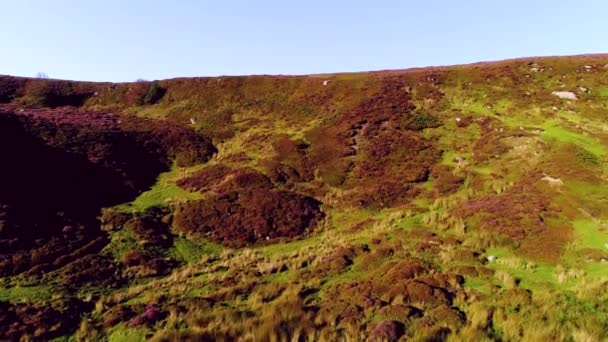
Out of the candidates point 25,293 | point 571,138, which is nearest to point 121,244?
point 25,293

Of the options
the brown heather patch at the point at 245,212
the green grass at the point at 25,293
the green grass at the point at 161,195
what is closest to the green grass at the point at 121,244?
the brown heather patch at the point at 245,212

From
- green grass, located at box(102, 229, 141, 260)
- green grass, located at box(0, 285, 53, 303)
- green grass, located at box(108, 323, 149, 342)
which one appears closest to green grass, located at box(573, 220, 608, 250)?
green grass, located at box(108, 323, 149, 342)

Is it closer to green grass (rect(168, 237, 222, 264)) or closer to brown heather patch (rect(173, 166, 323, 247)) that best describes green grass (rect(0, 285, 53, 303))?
green grass (rect(168, 237, 222, 264))

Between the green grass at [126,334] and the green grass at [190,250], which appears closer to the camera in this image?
the green grass at [126,334]

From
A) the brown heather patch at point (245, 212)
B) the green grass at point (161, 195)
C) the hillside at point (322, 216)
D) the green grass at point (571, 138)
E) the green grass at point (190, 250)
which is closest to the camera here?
the hillside at point (322, 216)

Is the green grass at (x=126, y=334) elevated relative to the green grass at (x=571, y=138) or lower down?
lower down

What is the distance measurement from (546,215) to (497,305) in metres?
12.6

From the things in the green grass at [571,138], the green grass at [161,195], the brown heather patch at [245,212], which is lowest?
the brown heather patch at [245,212]

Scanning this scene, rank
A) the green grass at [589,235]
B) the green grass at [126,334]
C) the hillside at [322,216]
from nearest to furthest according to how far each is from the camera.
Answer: the green grass at [126,334]
the hillside at [322,216]
the green grass at [589,235]

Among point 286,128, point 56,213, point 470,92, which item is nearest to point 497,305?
point 56,213

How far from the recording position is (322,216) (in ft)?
113

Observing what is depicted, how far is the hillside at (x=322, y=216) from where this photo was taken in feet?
60.3

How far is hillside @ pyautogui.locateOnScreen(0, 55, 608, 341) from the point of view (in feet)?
60.3

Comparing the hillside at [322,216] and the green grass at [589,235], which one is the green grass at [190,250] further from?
the green grass at [589,235]
